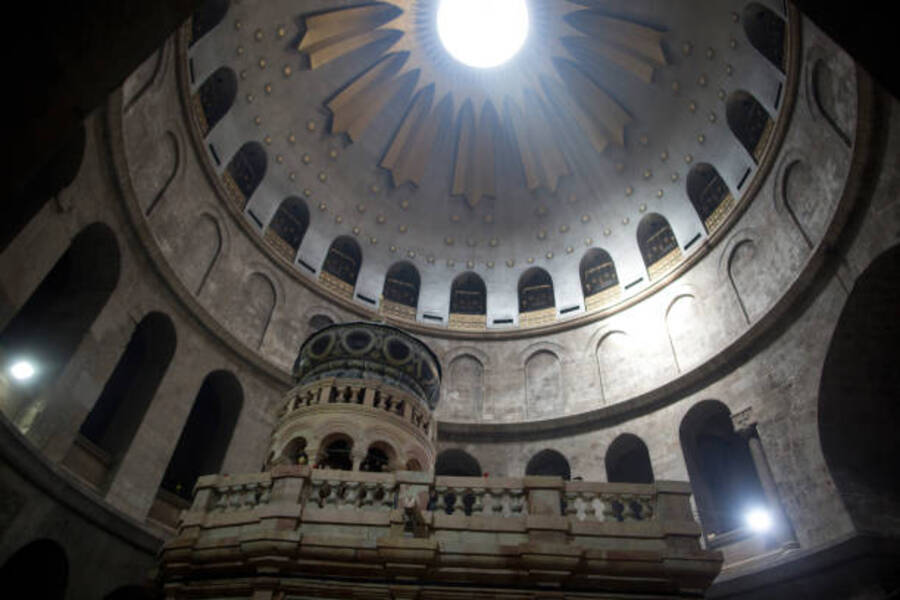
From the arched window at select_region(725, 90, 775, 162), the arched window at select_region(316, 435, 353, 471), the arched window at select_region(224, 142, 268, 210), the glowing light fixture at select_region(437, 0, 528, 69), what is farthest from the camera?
the glowing light fixture at select_region(437, 0, 528, 69)

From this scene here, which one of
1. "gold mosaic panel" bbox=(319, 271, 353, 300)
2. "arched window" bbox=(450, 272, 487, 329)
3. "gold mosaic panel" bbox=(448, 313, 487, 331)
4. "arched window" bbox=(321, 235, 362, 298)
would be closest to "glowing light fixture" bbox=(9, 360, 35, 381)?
"gold mosaic panel" bbox=(319, 271, 353, 300)

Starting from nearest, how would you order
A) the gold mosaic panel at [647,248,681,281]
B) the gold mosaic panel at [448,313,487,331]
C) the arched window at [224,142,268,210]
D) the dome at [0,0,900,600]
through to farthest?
the dome at [0,0,900,600]
the arched window at [224,142,268,210]
the gold mosaic panel at [647,248,681,281]
the gold mosaic panel at [448,313,487,331]

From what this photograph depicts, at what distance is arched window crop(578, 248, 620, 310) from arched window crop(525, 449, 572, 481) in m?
5.67

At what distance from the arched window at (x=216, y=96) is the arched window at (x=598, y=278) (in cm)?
1340

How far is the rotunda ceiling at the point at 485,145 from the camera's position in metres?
18.5

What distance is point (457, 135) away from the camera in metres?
25.2

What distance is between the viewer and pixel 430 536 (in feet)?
23.9

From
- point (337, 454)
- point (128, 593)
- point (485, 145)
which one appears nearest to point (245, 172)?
point (485, 145)

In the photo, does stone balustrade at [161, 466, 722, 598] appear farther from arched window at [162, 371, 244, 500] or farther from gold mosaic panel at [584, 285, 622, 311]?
gold mosaic panel at [584, 285, 622, 311]

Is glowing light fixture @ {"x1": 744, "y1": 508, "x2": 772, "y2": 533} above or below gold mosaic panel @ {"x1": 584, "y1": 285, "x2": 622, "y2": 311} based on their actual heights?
below

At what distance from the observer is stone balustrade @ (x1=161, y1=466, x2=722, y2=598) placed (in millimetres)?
6914

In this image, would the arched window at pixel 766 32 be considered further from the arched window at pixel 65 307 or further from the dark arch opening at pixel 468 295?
the arched window at pixel 65 307

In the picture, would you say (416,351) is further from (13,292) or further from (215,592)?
(13,292)

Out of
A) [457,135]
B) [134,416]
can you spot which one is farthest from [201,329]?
[457,135]
